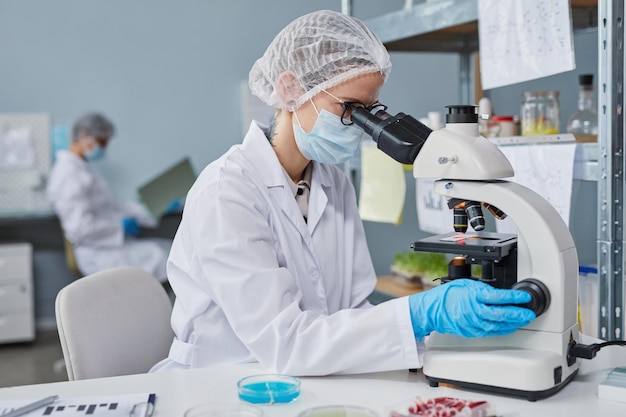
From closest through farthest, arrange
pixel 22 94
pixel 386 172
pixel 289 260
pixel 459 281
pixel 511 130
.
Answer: pixel 459 281 → pixel 289 260 → pixel 511 130 → pixel 386 172 → pixel 22 94

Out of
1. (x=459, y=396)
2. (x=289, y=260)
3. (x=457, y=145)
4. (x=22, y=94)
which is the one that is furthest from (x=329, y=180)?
(x=22, y=94)

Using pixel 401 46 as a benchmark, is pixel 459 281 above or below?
below

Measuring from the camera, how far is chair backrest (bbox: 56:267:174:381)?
1.44 m

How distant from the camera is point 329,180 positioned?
5.43 feet

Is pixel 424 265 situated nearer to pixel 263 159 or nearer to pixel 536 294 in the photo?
pixel 263 159

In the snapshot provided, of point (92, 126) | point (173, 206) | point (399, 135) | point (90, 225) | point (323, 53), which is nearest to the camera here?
point (399, 135)

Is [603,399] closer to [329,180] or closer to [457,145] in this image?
[457,145]

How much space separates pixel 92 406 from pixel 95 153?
3567mm

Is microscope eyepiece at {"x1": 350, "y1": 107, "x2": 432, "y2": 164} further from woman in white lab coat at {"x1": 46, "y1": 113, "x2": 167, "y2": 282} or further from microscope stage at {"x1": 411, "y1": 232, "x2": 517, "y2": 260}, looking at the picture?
woman in white lab coat at {"x1": 46, "y1": 113, "x2": 167, "y2": 282}

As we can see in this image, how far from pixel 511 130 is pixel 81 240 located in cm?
297

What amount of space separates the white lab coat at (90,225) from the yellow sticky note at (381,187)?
85.0 inches

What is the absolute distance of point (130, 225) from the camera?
4.52 meters

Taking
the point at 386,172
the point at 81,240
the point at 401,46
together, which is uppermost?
the point at 401,46

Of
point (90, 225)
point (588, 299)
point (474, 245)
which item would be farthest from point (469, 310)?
point (90, 225)
